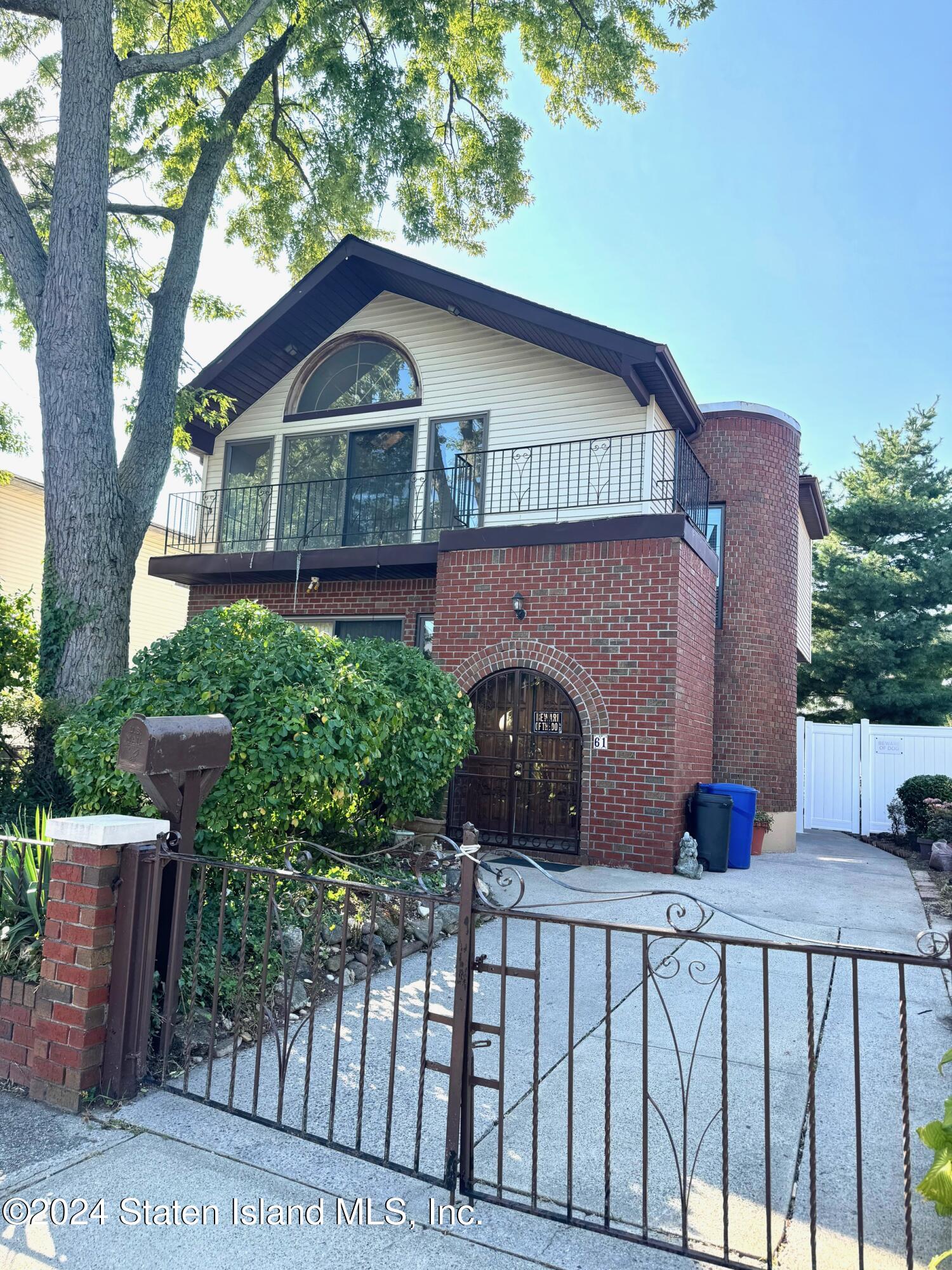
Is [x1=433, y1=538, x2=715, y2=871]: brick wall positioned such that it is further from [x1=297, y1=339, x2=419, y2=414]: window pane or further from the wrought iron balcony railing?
[x1=297, y1=339, x2=419, y2=414]: window pane

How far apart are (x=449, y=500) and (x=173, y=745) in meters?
8.49

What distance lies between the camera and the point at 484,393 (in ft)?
37.7

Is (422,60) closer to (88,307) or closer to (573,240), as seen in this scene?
(573,240)

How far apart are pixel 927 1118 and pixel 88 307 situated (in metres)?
9.61

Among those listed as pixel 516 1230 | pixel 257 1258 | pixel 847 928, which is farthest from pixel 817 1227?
pixel 847 928

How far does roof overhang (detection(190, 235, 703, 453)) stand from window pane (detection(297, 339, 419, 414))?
431 millimetres

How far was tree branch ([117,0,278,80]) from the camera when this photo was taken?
29.4 ft

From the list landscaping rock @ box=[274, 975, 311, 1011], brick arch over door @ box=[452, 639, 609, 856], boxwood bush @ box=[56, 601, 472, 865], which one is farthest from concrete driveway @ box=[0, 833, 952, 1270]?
brick arch over door @ box=[452, 639, 609, 856]

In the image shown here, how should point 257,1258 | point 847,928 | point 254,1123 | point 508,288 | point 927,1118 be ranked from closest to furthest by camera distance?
point 257,1258, point 254,1123, point 927,1118, point 847,928, point 508,288

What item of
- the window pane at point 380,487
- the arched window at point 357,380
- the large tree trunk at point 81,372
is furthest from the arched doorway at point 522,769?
the arched window at point 357,380

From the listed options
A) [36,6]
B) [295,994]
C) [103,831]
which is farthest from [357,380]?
[103,831]

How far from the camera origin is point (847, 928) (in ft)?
21.9

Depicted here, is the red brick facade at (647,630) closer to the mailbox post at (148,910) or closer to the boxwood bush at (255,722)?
the boxwood bush at (255,722)

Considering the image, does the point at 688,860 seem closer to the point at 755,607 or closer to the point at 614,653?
the point at 614,653
